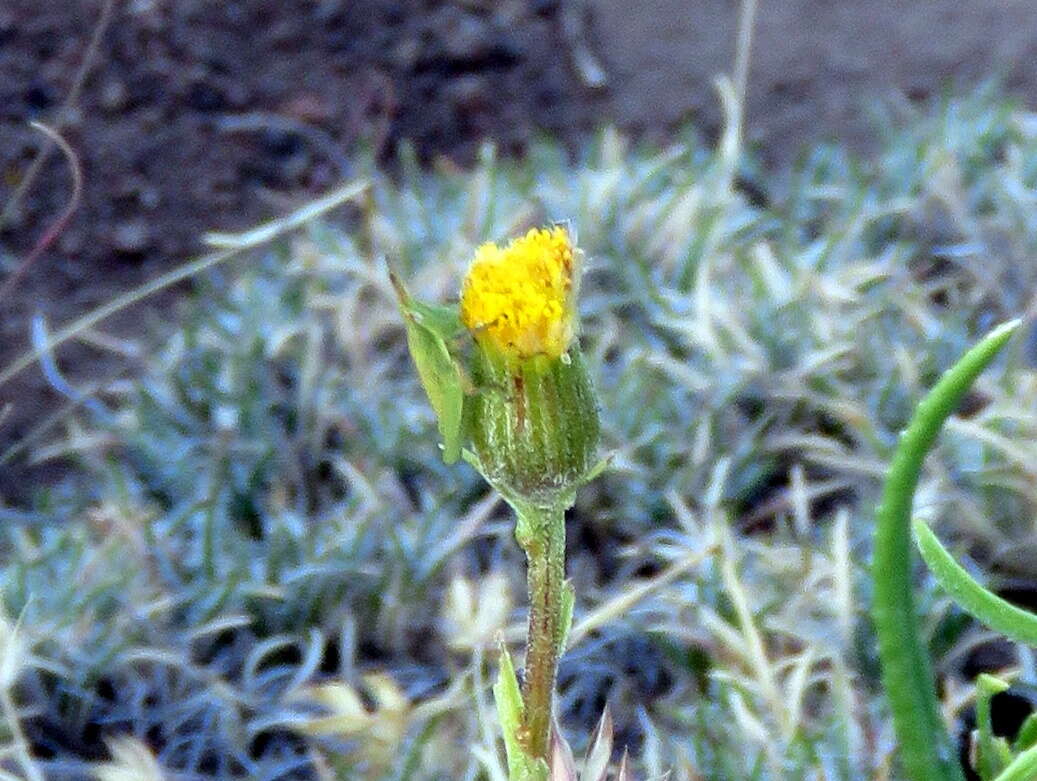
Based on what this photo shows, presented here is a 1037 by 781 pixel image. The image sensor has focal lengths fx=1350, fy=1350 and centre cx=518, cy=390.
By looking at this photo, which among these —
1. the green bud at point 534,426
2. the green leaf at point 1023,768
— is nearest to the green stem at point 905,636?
the green leaf at point 1023,768

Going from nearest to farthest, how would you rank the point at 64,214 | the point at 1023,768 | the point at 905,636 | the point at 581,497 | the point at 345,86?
the point at 1023,768 < the point at 905,636 < the point at 581,497 < the point at 64,214 < the point at 345,86

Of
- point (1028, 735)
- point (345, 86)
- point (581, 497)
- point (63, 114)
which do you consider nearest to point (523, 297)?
point (1028, 735)

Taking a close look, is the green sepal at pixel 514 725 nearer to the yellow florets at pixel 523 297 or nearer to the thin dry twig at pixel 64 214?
the yellow florets at pixel 523 297

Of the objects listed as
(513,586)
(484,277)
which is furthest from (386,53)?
(484,277)

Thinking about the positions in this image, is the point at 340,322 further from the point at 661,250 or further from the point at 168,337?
the point at 661,250

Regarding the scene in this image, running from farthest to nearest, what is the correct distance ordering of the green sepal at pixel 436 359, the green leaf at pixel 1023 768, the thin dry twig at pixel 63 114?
the thin dry twig at pixel 63 114
the green leaf at pixel 1023 768
the green sepal at pixel 436 359

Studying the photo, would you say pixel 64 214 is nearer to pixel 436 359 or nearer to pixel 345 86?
pixel 345 86

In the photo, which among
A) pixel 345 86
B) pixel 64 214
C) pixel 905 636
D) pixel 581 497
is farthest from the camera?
pixel 345 86
